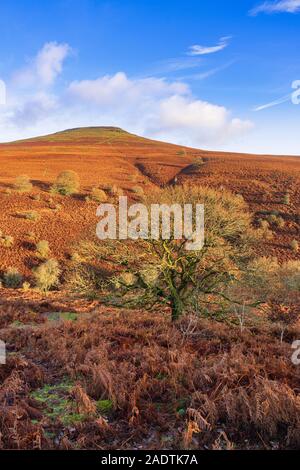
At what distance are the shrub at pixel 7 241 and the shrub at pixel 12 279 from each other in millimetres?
4167

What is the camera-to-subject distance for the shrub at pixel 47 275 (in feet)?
65.5

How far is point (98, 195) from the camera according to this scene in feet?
115

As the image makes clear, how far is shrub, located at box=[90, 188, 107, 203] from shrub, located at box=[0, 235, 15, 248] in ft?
39.0

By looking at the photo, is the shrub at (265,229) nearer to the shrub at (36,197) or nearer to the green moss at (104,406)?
the shrub at (36,197)

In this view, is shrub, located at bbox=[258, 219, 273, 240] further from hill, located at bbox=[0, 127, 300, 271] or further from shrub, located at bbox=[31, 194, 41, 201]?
shrub, located at bbox=[31, 194, 41, 201]

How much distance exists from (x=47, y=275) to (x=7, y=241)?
6497mm

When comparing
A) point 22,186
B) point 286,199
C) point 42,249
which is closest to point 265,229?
point 286,199

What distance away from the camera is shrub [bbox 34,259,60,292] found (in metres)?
20.0

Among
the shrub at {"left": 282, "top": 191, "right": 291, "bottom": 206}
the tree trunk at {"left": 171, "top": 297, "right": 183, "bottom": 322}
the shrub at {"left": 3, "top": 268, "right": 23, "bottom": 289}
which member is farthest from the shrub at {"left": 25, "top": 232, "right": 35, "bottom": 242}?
the shrub at {"left": 282, "top": 191, "right": 291, "bottom": 206}

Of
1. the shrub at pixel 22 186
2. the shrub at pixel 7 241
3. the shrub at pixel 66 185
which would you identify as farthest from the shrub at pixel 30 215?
the shrub at pixel 66 185

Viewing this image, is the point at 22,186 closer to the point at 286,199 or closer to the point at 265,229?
the point at 265,229

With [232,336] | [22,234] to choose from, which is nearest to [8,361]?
[232,336]
